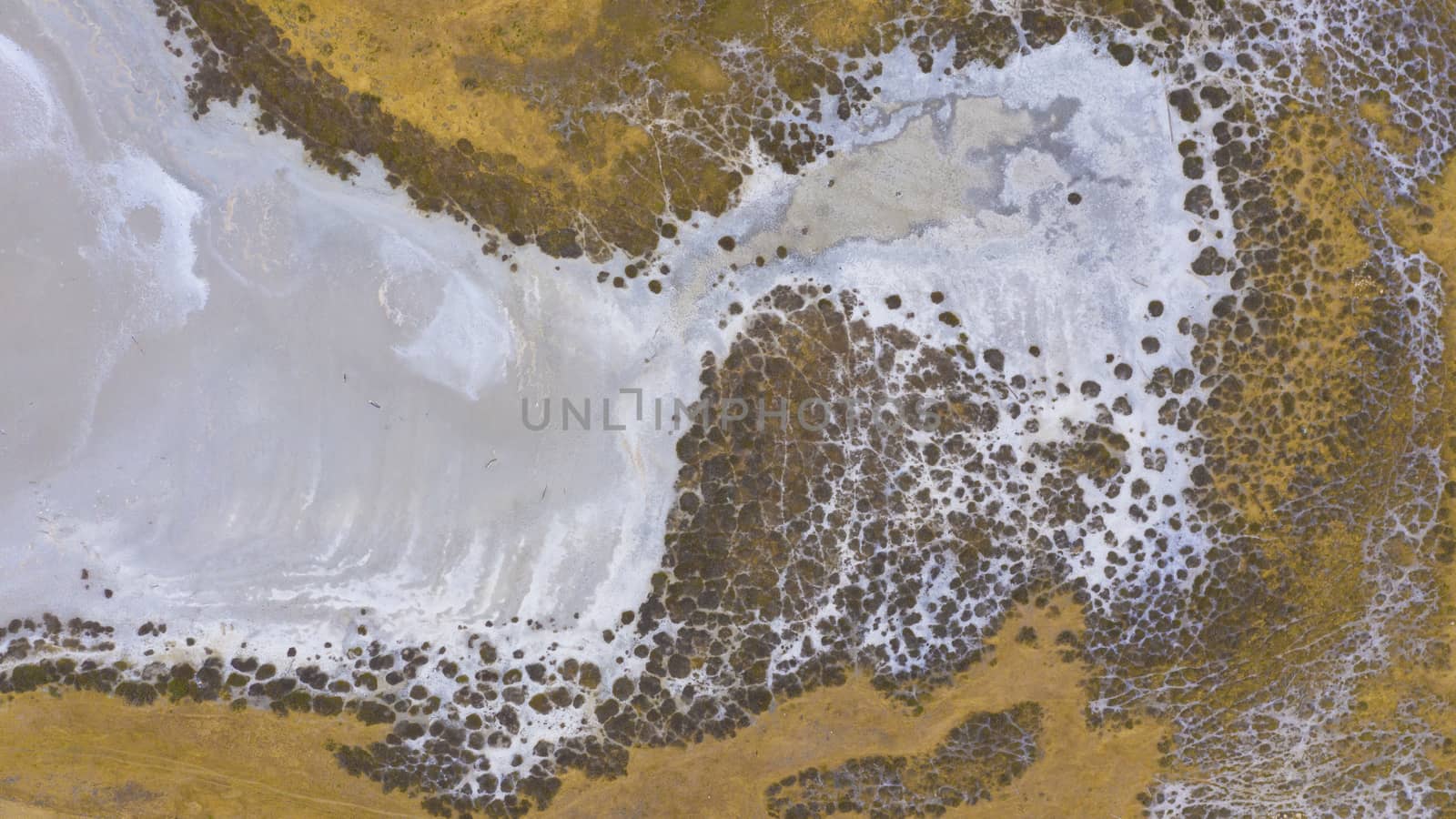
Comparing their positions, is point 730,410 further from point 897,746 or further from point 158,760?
point 158,760

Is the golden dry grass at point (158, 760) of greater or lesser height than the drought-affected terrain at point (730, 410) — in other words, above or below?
below

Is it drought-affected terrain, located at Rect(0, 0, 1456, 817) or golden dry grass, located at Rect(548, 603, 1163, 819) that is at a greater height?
drought-affected terrain, located at Rect(0, 0, 1456, 817)

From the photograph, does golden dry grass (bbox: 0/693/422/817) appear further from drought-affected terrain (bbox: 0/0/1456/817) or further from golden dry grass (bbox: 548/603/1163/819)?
golden dry grass (bbox: 548/603/1163/819)

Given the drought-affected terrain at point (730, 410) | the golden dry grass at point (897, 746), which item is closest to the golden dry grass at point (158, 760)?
the drought-affected terrain at point (730, 410)

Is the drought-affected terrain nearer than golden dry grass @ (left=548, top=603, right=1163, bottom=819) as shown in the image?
Yes

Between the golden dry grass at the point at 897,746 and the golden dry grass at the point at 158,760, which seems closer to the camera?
the golden dry grass at the point at 158,760

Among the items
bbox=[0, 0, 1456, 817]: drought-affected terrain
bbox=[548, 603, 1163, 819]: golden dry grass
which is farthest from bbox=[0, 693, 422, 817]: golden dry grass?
bbox=[548, 603, 1163, 819]: golden dry grass

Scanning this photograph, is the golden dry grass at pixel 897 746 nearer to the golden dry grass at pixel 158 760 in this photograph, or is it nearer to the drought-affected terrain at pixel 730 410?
the drought-affected terrain at pixel 730 410

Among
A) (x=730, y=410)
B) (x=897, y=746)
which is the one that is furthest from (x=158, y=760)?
(x=897, y=746)

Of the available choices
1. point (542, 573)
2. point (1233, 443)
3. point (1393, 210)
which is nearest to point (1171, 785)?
point (1233, 443)

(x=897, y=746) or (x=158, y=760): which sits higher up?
(x=897, y=746)

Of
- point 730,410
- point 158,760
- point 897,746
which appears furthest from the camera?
point 730,410
